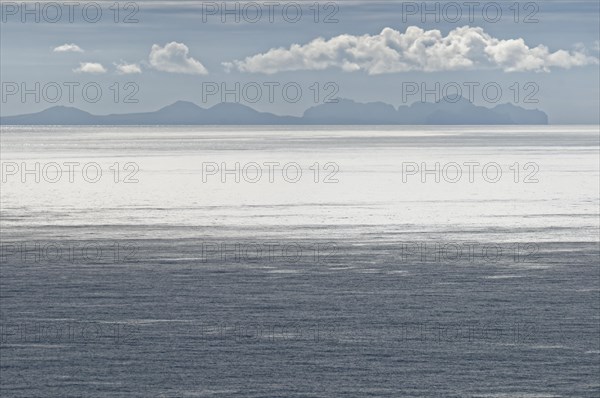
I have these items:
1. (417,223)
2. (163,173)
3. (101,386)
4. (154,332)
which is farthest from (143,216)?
(163,173)

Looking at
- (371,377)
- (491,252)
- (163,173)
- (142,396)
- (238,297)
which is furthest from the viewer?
(163,173)

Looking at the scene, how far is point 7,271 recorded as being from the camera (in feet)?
130

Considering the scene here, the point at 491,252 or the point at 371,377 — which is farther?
the point at 491,252

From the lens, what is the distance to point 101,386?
2361cm

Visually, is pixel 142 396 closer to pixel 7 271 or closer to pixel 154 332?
pixel 154 332

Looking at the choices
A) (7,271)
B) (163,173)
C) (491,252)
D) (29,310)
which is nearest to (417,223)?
(491,252)

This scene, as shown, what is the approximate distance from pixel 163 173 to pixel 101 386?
104m

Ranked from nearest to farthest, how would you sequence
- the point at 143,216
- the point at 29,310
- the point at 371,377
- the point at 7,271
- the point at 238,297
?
the point at 371,377, the point at 29,310, the point at 238,297, the point at 7,271, the point at 143,216

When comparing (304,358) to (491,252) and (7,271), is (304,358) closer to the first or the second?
(7,271)

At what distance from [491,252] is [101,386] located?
25555mm

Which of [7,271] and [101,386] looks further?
[7,271]

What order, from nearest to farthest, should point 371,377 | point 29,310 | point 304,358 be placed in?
point 371,377 → point 304,358 → point 29,310

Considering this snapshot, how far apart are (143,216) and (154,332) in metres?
36.6

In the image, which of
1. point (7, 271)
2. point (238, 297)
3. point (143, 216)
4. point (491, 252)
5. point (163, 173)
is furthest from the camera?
point (163, 173)
